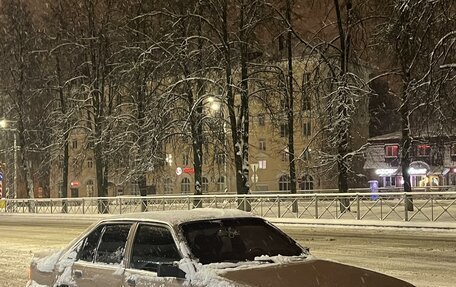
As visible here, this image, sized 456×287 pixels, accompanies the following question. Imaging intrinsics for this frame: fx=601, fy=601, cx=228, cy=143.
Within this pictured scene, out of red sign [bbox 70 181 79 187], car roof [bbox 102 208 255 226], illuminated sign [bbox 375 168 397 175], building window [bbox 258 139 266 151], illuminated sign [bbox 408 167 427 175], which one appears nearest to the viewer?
car roof [bbox 102 208 255 226]

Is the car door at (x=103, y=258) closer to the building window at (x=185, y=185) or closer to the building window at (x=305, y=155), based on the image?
the building window at (x=305, y=155)

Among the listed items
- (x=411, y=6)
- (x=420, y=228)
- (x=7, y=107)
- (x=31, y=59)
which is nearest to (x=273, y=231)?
(x=411, y=6)

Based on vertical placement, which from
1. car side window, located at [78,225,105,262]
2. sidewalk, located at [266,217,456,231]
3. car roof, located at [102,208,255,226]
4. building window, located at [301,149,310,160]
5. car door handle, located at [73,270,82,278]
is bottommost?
sidewalk, located at [266,217,456,231]

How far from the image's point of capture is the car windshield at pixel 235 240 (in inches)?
234

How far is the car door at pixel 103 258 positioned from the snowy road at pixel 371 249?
218 inches

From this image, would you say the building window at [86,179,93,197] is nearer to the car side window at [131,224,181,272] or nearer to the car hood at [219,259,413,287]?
the car side window at [131,224,181,272]

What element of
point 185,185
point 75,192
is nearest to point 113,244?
point 185,185

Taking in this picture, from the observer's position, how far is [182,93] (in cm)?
3441

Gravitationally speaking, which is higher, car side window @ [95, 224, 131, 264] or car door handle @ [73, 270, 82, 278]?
car side window @ [95, 224, 131, 264]

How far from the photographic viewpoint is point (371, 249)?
16.7 meters

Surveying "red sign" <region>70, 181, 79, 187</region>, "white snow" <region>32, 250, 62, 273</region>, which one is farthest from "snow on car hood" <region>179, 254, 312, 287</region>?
"red sign" <region>70, 181, 79, 187</region>

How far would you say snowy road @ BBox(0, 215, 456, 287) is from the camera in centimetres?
1223

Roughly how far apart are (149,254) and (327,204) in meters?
23.4

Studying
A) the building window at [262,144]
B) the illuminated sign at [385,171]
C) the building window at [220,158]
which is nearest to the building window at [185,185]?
the building window at [262,144]
